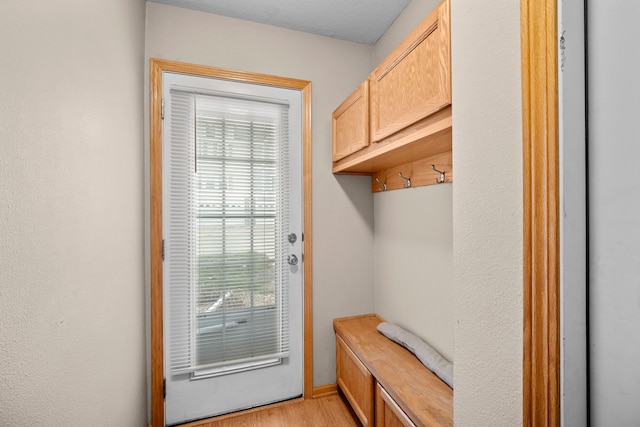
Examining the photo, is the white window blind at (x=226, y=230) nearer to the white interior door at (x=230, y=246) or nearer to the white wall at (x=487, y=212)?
the white interior door at (x=230, y=246)

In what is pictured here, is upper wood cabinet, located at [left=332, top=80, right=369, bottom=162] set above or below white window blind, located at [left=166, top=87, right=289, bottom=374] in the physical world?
above

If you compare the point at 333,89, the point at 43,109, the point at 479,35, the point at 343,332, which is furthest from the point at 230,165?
the point at 479,35

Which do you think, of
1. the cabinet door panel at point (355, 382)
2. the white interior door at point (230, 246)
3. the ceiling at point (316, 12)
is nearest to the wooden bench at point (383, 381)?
the cabinet door panel at point (355, 382)

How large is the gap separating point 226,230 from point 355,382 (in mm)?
1272

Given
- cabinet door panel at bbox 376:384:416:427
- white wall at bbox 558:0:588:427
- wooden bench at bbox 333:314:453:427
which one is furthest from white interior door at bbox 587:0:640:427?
cabinet door panel at bbox 376:384:416:427

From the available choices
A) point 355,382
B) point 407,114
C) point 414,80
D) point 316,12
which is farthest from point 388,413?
point 316,12

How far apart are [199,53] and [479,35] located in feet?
5.75

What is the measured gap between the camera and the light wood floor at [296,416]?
1709 millimetres

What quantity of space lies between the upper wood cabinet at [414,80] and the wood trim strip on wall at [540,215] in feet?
1.22

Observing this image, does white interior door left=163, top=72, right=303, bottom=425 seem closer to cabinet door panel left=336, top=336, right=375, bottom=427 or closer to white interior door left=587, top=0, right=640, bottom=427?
cabinet door panel left=336, top=336, right=375, bottom=427

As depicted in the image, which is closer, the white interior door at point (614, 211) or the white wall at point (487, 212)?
the white interior door at point (614, 211)

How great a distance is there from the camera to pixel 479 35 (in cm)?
67

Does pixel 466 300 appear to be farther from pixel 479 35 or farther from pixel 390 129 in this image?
pixel 390 129

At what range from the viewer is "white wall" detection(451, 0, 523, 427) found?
1.88 ft
